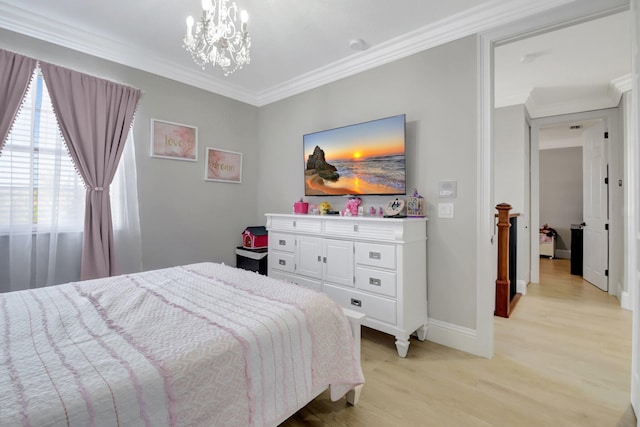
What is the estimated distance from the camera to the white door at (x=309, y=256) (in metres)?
2.80

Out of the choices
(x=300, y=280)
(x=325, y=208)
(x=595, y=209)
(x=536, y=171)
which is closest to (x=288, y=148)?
(x=325, y=208)

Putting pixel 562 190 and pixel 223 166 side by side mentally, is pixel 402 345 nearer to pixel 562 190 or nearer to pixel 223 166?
pixel 223 166

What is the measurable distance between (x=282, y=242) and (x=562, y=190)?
7.16m

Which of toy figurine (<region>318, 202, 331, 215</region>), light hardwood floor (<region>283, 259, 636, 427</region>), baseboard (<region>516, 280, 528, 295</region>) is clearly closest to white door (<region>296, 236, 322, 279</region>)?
toy figurine (<region>318, 202, 331, 215</region>)

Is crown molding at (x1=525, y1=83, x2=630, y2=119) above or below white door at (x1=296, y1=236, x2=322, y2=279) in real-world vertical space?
above

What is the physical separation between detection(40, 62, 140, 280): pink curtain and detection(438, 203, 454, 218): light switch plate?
117 inches

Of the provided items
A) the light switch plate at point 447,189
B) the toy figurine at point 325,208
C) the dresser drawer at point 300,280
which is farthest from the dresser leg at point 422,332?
the toy figurine at point 325,208

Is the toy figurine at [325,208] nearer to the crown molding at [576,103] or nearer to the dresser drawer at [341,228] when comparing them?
the dresser drawer at [341,228]

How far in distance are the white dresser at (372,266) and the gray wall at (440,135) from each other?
0.53ft

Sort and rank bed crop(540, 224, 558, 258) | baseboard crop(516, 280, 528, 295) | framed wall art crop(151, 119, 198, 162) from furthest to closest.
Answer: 1. bed crop(540, 224, 558, 258)
2. baseboard crop(516, 280, 528, 295)
3. framed wall art crop(151, 119, 198, 162)

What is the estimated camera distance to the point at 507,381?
6.43 feet

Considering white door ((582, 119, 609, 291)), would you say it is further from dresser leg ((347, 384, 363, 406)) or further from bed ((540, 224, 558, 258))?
dresser leg ((347, 384, 363, 406))

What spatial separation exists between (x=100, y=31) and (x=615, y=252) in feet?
20.4

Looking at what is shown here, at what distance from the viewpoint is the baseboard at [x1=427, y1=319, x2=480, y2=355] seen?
91.8 inches
